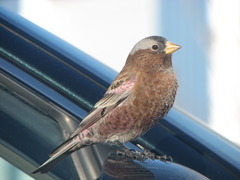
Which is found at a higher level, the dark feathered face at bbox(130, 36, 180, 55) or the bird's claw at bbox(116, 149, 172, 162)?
the dark feathered face at bbox(130, 36, 180, 55)

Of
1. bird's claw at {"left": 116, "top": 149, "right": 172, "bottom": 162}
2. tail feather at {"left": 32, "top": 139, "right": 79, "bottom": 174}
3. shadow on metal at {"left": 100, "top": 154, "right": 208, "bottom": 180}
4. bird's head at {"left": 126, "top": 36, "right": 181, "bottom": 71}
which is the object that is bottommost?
tail feather at {"left": 32, "top": 139, "right": 79, "bottom": 174}

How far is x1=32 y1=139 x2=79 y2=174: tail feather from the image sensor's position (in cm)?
197

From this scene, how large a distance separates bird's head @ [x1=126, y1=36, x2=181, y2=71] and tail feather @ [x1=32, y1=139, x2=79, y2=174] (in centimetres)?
146

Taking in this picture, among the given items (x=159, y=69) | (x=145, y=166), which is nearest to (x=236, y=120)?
(x=159, y=69)

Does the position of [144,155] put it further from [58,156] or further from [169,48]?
[169,48]

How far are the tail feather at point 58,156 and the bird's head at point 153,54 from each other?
4.80 ft

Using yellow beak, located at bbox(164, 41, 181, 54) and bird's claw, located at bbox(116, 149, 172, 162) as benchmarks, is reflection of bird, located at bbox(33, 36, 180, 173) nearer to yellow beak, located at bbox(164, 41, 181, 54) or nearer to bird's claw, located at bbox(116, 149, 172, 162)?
yellow beak, located at bbox(164, 41, 181, 54)

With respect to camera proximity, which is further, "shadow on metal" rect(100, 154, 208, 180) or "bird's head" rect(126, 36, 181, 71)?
"bird's head" rect(126, 36, 181, 71)

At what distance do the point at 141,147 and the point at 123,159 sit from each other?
448mm

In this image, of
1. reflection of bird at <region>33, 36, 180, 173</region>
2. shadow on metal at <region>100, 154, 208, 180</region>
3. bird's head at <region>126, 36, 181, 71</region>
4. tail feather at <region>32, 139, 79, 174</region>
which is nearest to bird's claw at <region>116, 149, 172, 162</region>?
tail feather at <region>32, 139, 79, 174</region>

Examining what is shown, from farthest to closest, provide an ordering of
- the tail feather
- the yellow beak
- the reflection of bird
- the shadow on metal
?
the yellow beak, the reflection of bird, the tail feather, the shadow on metal

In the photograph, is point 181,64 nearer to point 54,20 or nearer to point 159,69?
point 54,20

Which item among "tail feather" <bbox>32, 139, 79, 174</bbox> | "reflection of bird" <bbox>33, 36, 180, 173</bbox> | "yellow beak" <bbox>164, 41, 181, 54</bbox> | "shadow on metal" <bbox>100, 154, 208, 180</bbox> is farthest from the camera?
"yellow beak" <bbox>164, 41, 181, 54</bbox>

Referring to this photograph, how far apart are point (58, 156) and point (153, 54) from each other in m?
1.82
